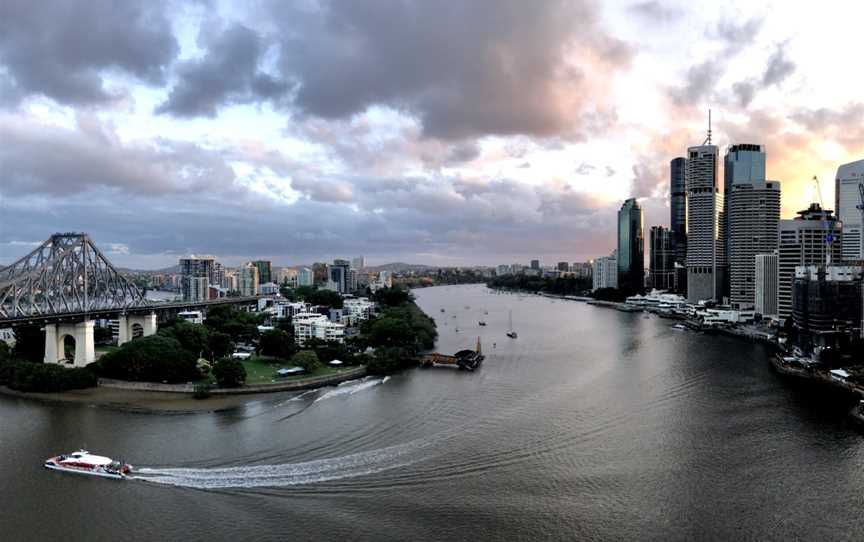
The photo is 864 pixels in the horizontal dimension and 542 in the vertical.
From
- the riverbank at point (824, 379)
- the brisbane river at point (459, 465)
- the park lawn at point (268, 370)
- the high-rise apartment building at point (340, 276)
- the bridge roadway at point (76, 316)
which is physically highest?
the high-rise apartment building at point (340, 276)

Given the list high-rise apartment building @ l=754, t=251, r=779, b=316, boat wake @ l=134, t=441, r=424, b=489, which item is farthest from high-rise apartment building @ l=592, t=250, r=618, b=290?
boat wake @ l=134, t=441, r=424, b=489

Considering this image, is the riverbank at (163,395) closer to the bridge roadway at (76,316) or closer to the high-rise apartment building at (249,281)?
the bridge roadway at (76,316)

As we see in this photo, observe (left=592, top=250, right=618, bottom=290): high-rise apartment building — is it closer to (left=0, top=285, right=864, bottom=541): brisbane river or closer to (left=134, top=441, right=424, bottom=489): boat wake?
(left=0, top=285, right=864, bottom=541): brisbane river

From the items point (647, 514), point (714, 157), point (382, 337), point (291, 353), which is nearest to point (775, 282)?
point (714, 157)

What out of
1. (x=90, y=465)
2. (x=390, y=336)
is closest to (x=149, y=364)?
(x=90, y=465)

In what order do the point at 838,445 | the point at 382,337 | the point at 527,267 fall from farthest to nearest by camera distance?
the point at 527,267 → the point at 382,337 → the point at 838,445

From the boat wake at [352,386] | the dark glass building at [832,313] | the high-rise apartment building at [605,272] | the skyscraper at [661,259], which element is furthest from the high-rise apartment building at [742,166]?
the boat wake at [352,386]

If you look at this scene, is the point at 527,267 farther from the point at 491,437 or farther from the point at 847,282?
the point at 491,437
